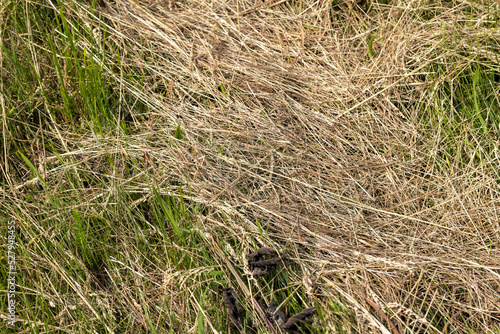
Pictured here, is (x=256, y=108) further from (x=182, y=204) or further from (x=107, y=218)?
(x=107, y=218)

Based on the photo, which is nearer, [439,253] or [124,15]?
[439,253]

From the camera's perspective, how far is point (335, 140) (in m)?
2.09

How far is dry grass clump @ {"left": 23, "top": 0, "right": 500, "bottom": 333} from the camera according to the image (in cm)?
159

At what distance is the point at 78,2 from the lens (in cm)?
248

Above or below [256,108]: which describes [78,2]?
above

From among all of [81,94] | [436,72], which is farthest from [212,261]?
[436,72]

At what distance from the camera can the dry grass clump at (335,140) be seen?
1.59 meters

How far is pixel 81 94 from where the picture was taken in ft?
7.02

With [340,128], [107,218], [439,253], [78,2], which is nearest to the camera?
[439,253]

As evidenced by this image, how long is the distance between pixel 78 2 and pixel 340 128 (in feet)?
5.31

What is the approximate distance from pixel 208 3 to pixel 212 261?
1618 millimetres

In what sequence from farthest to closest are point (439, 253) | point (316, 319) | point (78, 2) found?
point (78, 2)
point (439, 253)
point (316, 319)

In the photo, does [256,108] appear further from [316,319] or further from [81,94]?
[316,319]

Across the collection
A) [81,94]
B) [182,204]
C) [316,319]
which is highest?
[81,94]
